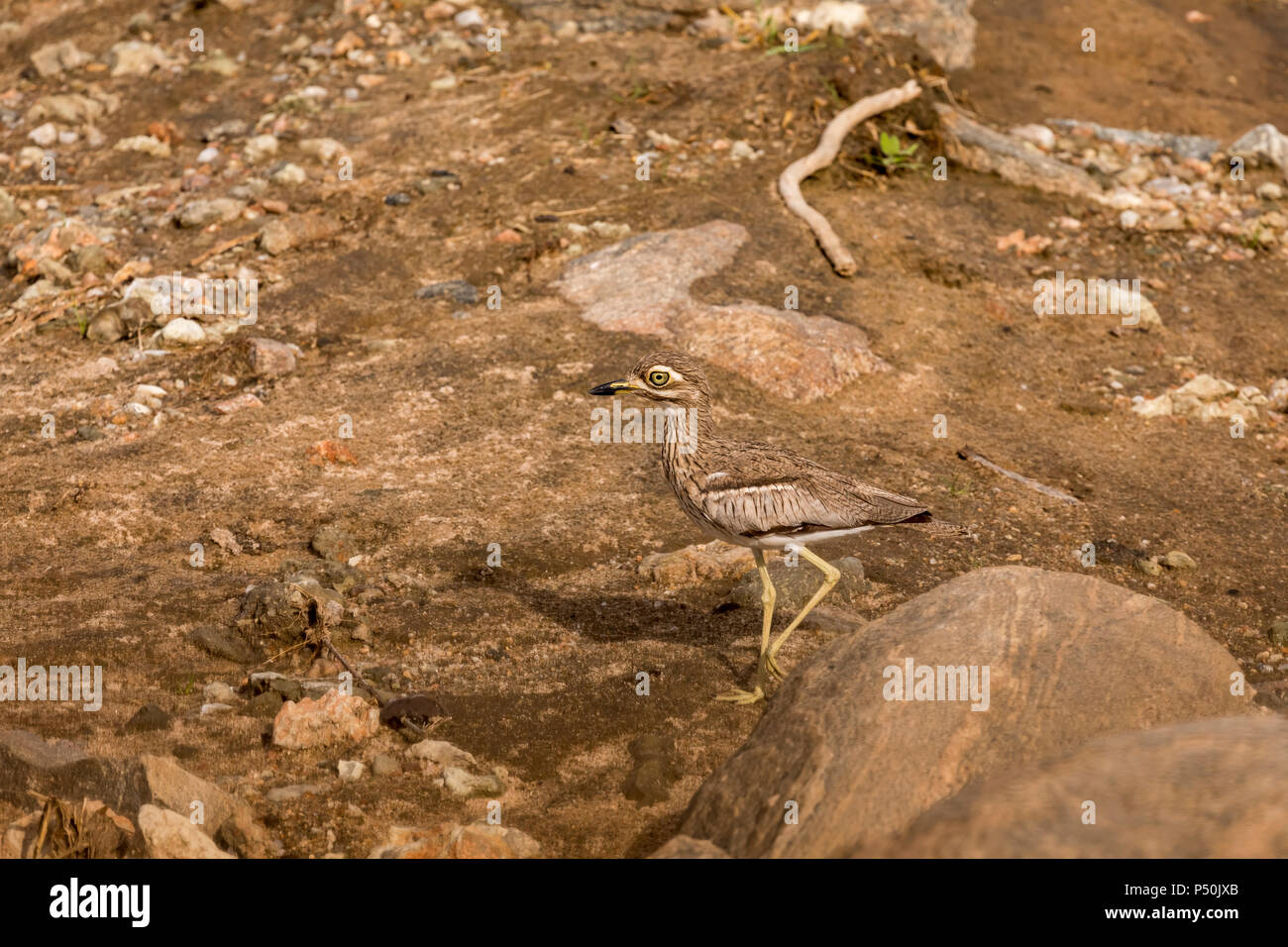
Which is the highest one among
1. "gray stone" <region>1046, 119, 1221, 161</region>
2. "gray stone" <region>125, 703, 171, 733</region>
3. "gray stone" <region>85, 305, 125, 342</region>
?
"gray stone" <region>1046, 119, 1221, 161</region>

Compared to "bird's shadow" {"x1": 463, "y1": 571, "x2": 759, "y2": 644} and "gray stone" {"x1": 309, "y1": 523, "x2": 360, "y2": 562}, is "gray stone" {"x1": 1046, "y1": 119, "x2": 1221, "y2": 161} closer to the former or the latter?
"bird's shadow" {"x1": 463, "y1": 571, "x2": 759, "y2": 644}

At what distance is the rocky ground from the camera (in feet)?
15.6

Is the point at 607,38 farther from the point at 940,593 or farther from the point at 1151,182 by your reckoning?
the point at 940,593

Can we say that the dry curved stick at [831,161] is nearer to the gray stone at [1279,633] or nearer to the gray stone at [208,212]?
the gray stone at [1279,633]

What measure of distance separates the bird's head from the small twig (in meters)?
2.72

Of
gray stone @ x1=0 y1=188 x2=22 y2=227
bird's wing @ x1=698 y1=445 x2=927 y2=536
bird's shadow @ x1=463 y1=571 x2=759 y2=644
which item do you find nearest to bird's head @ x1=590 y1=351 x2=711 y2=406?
bird's wing @ x1=698 y1=445 x2=927 y2=536

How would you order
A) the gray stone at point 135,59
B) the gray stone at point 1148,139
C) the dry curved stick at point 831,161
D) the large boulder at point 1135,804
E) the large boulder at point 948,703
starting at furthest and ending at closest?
the gray stone at point 135,59
the gray stone at point 1148,139
the dry curved stick at point 831,161
the large boulder at point 948,703
the large boulder at point 1135,804

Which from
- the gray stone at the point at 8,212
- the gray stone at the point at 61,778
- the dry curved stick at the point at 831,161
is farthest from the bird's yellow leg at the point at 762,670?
the gray stone at the point at 8,212

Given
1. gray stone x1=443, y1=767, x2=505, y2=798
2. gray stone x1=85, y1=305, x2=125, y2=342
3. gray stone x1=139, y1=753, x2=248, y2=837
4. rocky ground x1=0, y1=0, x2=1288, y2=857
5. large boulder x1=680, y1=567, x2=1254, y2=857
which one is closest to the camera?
large boulder x1=680, y1=567, x2=1254, y2=857

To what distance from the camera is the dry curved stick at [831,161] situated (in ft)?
32.5

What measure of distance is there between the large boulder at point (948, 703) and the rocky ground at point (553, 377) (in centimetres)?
3

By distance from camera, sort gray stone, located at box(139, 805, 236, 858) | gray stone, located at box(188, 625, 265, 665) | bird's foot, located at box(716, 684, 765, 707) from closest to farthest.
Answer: gray stone, located at box(139, 805, 236, 858) < bird's foot, located at box(716, 684, 765, 707) < gray stone, located at box(188, 625, 265, 665)

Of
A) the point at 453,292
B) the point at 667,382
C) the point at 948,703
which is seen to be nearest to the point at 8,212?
the point at 453,292

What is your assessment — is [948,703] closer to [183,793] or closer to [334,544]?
[183,793]
